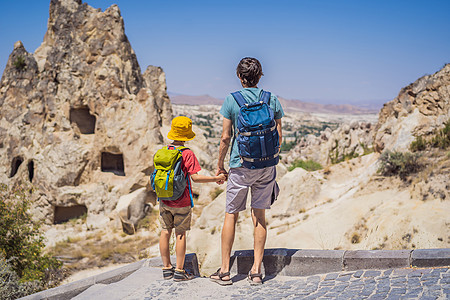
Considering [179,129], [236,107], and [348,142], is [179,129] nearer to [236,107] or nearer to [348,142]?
[236,107]

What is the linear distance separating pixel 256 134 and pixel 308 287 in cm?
176

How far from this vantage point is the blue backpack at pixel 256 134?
3.53 meters

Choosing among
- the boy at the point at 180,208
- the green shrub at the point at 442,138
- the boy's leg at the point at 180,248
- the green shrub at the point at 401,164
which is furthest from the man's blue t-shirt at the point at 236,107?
the green shrub at the point at 442,138

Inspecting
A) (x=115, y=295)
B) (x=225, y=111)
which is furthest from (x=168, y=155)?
(x=115, y=295)

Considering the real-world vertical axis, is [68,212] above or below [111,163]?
below

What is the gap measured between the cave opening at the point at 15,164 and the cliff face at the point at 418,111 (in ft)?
55.5

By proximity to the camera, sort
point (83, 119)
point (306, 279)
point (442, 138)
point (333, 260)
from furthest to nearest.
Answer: point (83, 119) < point (442, 138) < point (333, 260) < point (306, 279)

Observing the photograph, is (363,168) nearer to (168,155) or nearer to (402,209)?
(402,209)

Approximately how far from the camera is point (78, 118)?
1880cm

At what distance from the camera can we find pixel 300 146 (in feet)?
94.3

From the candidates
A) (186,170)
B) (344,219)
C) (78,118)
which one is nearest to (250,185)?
(186,170)

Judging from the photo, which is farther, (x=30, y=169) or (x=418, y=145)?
(x=30, y=169)

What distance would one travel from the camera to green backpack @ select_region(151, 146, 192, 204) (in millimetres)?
3807

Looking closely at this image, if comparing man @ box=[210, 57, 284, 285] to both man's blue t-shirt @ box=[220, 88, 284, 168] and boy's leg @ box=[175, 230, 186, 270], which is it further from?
boy's leg @ box=[175, 230, 186, 270]
